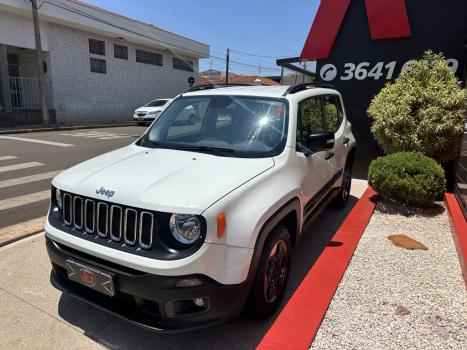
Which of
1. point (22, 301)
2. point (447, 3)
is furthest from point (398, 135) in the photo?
point (22, 301)

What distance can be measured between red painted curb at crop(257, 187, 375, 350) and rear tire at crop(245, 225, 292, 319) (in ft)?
0.38

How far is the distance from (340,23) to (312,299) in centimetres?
626

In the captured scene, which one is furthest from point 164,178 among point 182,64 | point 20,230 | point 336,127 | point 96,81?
point 182,64

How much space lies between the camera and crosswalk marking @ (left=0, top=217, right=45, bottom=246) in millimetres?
4275

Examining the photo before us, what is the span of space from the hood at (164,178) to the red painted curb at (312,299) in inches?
42.0

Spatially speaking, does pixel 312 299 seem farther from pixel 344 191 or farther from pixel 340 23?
pixel 340 23

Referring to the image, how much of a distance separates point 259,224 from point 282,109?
1375 mm

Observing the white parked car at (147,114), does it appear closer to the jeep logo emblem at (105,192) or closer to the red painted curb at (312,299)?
→ the red painted curb at (312,299)

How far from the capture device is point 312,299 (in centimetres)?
300

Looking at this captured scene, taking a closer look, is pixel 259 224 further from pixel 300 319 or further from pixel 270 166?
pixel 300 319

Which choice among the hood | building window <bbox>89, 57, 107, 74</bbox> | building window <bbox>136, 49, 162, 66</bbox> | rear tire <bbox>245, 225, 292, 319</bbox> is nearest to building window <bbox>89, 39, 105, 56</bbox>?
building window <bbox>89, 57, 107, 74</bbox>

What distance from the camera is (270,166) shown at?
290cm

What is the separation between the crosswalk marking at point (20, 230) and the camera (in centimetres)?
427

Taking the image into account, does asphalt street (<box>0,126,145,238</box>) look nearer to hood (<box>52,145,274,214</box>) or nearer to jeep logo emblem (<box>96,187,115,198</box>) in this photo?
hood (<box>52,145,274,214</box>)
